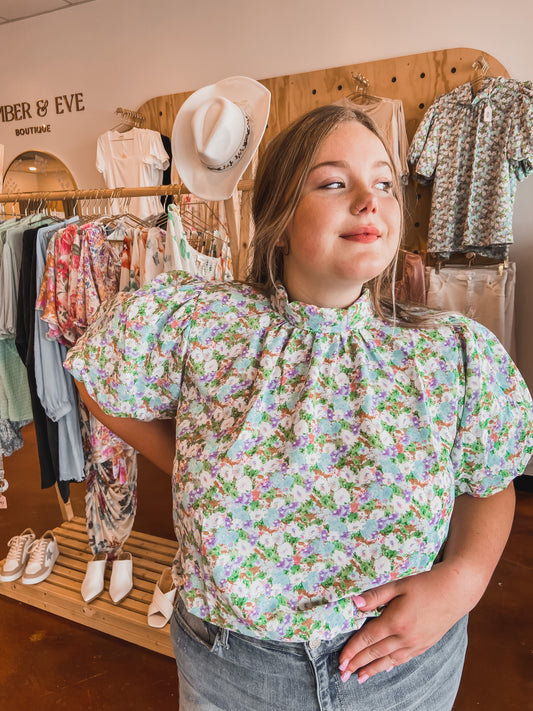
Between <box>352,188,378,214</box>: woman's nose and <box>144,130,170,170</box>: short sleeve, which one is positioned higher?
<box>144,130,170,170</box>: short sleeve

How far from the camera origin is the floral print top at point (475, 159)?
2750mm

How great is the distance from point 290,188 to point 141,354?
1.32 feet

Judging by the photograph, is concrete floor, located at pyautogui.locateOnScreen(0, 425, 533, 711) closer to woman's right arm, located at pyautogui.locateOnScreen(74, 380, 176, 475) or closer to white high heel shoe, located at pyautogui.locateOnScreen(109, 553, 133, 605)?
white high heel shoe, located at pyautogui.locateOnScreen(109, 553, 133, 605)

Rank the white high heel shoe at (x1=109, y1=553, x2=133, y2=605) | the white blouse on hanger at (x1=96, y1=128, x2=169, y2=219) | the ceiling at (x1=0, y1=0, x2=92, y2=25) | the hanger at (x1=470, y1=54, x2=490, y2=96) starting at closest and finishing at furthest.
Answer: the white high heel shoe at (x1=109, y1=553, x2=133, y2=605), the hanger at (x1=470, y1=54, x2=490, y2=96), the white blouse on hanger at (x1=96, y1=128, x2=169, y2=219), the ceiling at (x1=0, y1=0, x2=92, y2=25)

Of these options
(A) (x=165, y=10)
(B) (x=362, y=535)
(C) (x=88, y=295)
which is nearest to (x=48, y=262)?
(C) (x=88, y=295)

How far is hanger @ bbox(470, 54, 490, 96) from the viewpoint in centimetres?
293

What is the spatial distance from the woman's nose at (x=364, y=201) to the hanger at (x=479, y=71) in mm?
2686

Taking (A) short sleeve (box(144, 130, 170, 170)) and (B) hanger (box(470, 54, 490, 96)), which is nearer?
(B) hanger (box(470, 54, 490, 96))

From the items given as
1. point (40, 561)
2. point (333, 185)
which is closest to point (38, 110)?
point (40, 561)

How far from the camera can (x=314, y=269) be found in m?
0.84

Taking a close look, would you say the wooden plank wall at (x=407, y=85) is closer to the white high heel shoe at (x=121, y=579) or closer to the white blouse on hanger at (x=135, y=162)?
the white blouse on hanger at (x=135, y=162)

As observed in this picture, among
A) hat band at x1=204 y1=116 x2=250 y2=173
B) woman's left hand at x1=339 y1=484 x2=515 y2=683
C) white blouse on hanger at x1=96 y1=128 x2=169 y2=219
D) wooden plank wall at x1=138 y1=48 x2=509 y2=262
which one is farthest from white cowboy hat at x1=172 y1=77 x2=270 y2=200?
white blouse on hanger at x1=96 y1=128 x2=169 y2=219

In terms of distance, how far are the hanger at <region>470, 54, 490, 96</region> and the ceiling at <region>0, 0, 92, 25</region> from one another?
3182 mm

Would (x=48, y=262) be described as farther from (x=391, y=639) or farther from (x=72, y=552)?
(x=391, y=639)
